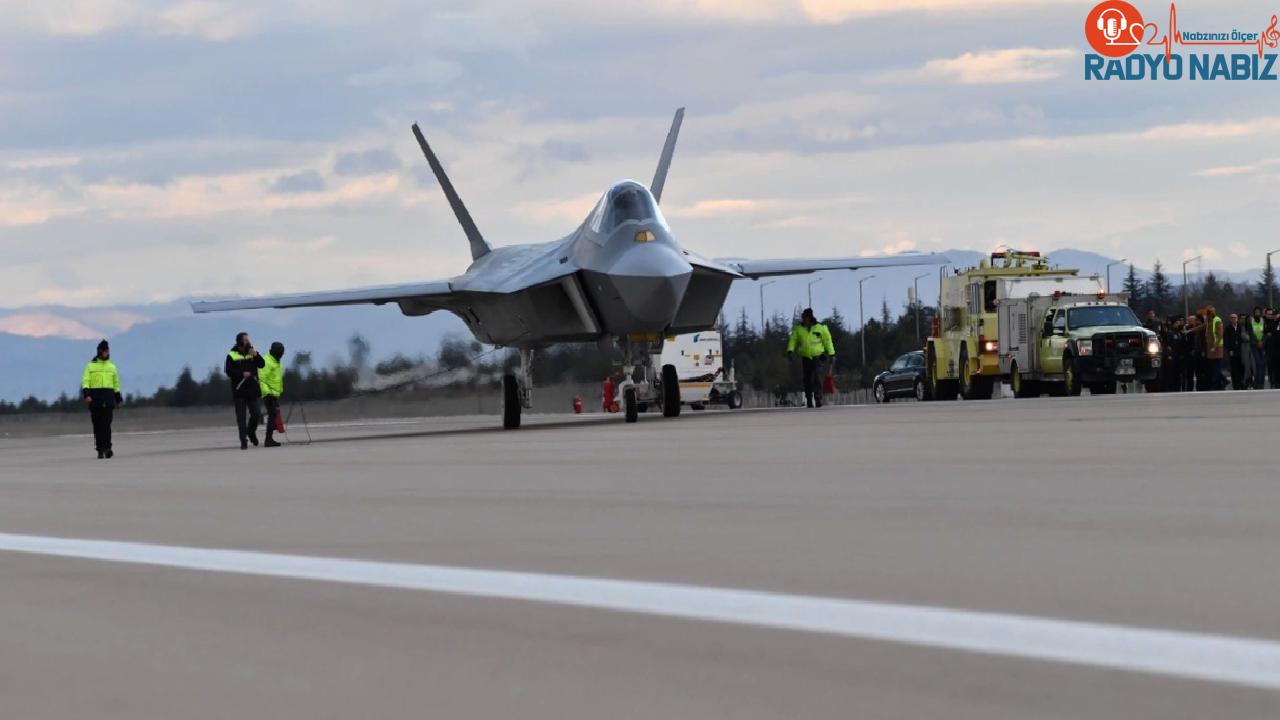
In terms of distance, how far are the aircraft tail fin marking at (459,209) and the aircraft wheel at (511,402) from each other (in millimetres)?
5407

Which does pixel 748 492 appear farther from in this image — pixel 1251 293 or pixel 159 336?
pixel 1251 293

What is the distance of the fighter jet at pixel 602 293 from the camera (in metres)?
22.2

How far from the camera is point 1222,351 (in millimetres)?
33062

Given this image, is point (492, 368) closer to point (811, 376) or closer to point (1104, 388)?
point (811, 376)

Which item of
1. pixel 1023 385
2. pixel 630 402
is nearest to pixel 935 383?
pixel 1023 385

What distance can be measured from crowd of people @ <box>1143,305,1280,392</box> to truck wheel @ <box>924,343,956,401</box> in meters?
5.42

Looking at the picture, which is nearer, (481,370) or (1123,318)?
(1123,318)

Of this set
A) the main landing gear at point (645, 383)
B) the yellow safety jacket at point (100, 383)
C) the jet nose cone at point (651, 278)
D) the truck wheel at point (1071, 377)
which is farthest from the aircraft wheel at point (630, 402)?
the truck wheel at point (1071, 377)

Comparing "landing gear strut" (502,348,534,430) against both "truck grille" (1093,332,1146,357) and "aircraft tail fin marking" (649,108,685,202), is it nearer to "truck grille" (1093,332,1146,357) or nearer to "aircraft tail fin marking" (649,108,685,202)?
"aircraft tail fin marking" (649,108,685,202)

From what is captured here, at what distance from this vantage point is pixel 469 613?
5004 mm

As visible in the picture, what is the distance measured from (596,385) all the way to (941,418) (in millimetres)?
20437

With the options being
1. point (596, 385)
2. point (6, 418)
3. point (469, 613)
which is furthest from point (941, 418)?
point (6, 418)

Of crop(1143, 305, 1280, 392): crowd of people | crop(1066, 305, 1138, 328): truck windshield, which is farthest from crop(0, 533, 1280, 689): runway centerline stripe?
crop(1143, 305, 1280, 392): crowd of people

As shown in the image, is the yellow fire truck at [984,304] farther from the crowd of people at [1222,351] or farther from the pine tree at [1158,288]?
the pine tree at [1158,288]
